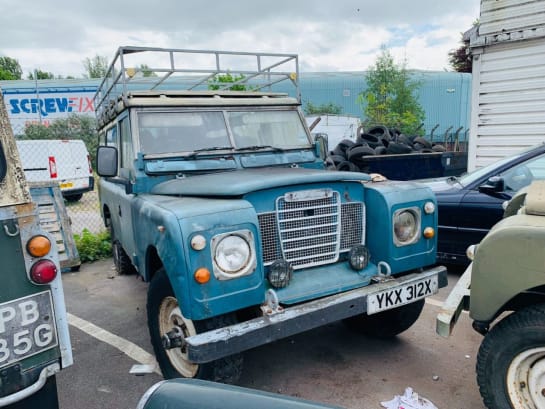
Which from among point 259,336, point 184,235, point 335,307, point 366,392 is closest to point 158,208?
point 184,235

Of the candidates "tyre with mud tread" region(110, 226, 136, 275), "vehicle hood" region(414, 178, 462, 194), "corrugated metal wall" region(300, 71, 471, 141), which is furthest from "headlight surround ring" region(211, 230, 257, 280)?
"corrugated metal wall" region(300, 71, 471, 141)

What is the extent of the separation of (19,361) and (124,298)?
337 centimetres

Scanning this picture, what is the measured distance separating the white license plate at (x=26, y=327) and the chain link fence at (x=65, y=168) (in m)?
8.10

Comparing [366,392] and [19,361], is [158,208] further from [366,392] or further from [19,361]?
[366,392]

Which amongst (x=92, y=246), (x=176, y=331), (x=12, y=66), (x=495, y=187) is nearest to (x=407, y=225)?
(x=176, y=331)

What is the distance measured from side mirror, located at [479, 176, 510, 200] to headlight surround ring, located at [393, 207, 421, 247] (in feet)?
6.32

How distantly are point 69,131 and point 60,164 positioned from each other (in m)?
8.50

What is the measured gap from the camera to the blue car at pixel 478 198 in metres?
4.82

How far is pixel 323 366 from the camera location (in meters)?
3.50

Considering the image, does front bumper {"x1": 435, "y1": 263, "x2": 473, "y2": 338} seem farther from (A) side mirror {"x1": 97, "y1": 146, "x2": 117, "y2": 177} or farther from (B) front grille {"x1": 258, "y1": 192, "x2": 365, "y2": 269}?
(A) side mirror {"x1": 97, "y1": 146, "x2": 117, "y2": 177}

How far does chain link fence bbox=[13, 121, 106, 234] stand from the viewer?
420 inches

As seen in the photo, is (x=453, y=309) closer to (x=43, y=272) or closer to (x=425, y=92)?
(x=43, y=272)

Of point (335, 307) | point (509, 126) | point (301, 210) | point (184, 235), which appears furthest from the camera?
point (509, 126)

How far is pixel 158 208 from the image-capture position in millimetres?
2930
